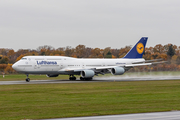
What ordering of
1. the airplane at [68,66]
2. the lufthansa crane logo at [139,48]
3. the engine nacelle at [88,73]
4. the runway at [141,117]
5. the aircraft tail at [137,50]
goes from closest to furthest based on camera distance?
the runway at [141,117] → the airplane at [68,66] → the engine nacelle at [88,73] → the aircraft tail at [137,50] → the lufthansa crane logo at [139,48]

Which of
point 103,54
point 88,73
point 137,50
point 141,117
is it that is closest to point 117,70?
point 88,73

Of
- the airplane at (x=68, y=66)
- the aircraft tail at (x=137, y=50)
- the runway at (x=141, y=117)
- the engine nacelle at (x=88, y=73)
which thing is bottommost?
the runway at (x=141, y=117)

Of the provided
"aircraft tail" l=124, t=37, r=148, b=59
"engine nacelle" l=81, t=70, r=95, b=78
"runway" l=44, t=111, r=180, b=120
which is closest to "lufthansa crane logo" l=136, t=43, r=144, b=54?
"aircraft tail" l=124, t=37, r=148, b=59

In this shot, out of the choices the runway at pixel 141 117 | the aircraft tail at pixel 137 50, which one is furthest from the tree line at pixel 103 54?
the runway at pixel 141 117

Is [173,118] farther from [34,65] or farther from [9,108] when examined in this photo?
[34,65]

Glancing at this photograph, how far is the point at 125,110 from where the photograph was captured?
17750mm

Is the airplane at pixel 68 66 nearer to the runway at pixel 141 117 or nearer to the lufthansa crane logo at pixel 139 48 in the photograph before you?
the lufthansa crane logo at pixel 139 48

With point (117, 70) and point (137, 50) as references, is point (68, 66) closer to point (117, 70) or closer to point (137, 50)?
point (117, 70)

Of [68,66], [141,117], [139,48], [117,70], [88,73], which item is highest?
[139,48]

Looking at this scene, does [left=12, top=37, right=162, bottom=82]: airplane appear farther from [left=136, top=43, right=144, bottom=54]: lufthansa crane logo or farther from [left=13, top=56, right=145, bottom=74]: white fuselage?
[left=136, top=43, right=144, bottom=54]: lufthansa crane logo

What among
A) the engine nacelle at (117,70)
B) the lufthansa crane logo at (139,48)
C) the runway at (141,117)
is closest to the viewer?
the runway at (141,117)

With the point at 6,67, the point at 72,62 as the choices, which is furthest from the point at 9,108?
the point at 6,67

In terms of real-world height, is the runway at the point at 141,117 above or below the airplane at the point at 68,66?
below

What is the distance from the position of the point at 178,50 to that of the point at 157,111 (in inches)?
5098
